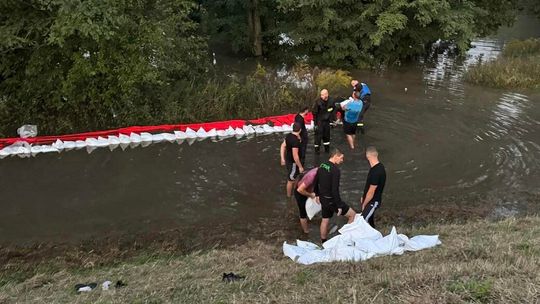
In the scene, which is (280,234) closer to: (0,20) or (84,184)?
(84,184)

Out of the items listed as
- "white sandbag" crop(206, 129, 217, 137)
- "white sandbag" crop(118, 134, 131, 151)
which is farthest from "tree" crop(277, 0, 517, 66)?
"white sandbag" crop(118, 134, 131, 151)

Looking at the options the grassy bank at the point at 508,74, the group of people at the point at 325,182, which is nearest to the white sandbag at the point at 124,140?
the group of people at the point at 325,182

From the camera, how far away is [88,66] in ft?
39.5

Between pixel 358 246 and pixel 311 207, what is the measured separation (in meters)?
1.48

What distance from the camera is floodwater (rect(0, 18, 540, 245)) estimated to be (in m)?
8.84

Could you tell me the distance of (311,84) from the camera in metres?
16.0

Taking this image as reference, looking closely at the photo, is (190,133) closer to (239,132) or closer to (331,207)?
(239,132)

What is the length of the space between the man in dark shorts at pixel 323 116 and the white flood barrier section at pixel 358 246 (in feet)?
13.6

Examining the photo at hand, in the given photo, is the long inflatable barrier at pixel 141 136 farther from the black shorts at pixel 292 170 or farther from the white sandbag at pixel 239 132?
the black shorts at pixel 292 170

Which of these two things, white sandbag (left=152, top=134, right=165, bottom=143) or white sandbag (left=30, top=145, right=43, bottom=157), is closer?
white sandbag (left=30, top=145, right=43, bottom=157)

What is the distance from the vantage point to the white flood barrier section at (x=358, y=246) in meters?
6.54

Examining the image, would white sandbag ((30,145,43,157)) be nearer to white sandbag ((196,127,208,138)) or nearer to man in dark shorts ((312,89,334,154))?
white sandbag ((196,127,208,138))

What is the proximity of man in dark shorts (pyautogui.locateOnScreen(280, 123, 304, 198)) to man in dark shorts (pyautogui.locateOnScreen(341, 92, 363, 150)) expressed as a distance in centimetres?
285

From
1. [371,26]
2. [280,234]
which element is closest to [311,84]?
[371,26]
